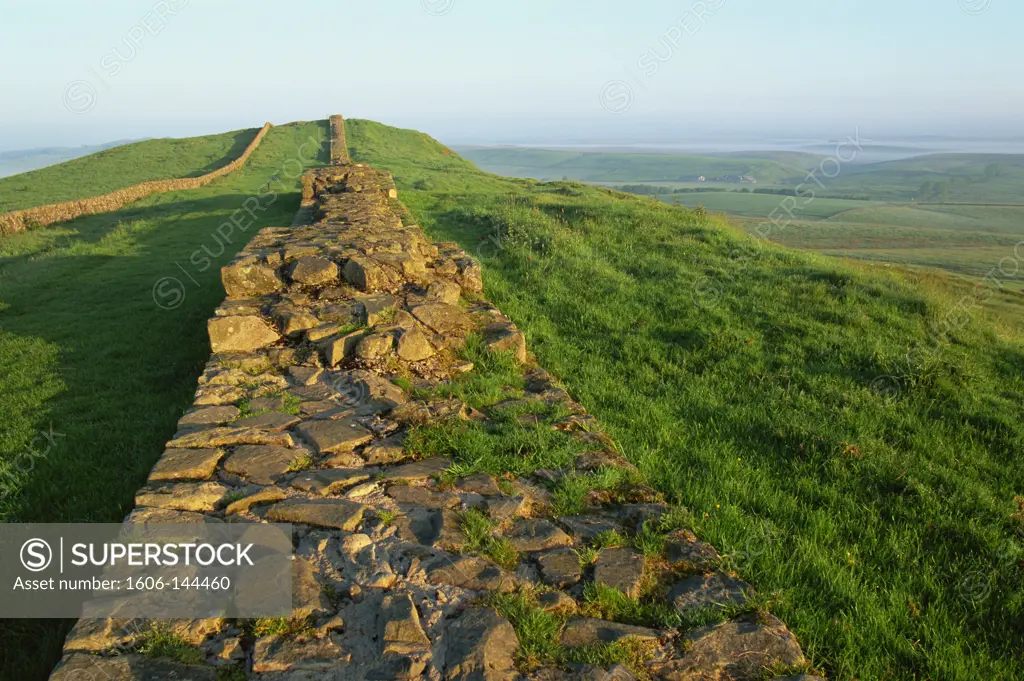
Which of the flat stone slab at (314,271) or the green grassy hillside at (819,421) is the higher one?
the flat stone slab at (314,271)

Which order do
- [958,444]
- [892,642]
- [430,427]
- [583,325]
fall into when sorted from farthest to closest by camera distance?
[583,325] < [958,444] < [430,427] < [892,642]

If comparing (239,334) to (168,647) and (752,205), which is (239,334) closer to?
(168,647)

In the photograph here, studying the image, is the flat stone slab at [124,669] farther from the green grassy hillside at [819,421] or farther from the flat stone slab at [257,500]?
the green grassy hillside at [819,421]

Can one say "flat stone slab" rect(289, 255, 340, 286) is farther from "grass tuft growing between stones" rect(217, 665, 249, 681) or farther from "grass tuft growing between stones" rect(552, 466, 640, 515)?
"grass tuft growing between stones" rect(217, 665, 249, 681)

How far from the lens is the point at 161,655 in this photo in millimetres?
2551

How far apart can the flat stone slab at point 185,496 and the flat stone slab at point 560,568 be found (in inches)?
84.7

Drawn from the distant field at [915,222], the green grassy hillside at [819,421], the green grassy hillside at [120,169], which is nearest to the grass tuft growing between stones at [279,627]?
the green grassy hillside at [819,421]

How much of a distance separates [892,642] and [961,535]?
1.63 meters

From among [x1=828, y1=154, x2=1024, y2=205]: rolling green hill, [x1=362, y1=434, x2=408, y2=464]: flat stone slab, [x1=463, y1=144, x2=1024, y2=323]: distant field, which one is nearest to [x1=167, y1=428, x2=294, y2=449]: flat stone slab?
[x1=362, y1=434, x2=408, y2=464]: flat stone slab

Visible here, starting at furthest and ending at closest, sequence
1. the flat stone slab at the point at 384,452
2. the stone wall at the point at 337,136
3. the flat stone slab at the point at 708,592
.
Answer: the stone wall at the point at 337,136, the flat stone slab at the point at 384,452, the flat stone slab at the point at 708,592

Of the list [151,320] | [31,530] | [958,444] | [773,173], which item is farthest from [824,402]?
[773,173]

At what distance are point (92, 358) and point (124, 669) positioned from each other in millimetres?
6890

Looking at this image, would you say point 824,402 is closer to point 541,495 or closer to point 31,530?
point 541,495

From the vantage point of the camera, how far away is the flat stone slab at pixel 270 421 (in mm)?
4555
